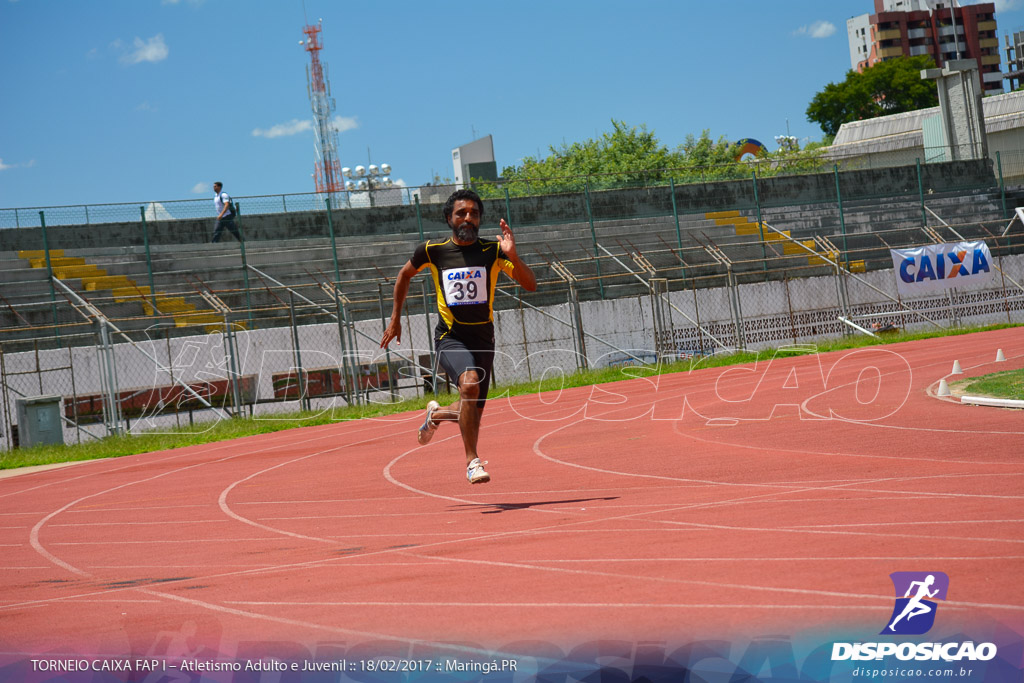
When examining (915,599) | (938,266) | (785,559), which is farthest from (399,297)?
(938,266)

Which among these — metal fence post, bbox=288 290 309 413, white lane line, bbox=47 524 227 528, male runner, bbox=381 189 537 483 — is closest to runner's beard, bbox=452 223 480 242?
male runner, bbox=381 189 537 483

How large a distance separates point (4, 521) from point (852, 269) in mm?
27591

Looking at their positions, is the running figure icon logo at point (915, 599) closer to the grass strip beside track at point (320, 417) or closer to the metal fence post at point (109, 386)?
the grass strip beside track at point (320, 417)

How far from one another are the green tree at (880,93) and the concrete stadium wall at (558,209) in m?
54.0

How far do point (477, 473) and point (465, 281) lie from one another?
5.03ft

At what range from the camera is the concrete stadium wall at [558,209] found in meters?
27.8

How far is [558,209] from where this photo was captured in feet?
110

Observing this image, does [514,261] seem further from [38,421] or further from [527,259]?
[527,259]

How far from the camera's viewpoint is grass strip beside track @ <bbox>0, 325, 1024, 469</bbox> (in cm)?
1664

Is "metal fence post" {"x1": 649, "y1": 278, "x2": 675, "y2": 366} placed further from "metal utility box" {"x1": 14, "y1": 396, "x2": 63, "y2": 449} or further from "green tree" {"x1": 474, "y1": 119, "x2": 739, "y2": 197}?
"green tree" {"x1": 474, "y1": 119, "x2": 739, "y2": 197}

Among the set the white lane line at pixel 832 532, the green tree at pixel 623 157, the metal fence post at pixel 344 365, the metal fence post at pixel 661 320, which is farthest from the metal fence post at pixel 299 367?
the green tree at pixel 623 157

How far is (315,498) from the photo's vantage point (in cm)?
885

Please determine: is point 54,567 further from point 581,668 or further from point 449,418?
point 581,668

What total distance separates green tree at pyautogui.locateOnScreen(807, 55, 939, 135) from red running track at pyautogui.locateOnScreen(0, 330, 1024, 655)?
8714 centimetres
